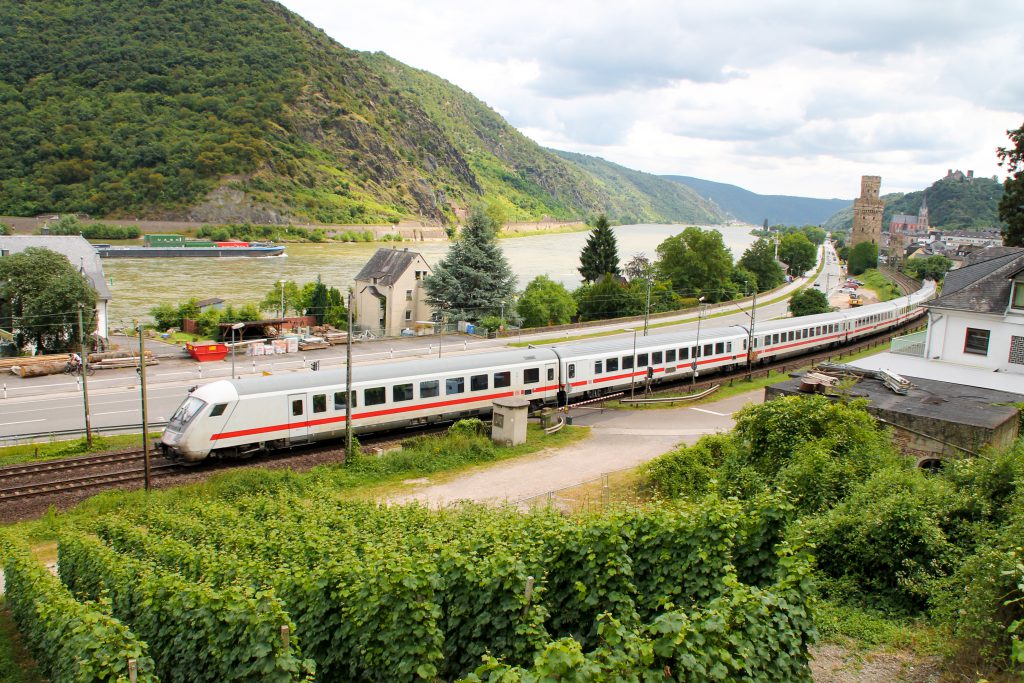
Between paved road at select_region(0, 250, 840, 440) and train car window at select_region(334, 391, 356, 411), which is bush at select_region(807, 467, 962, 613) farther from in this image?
paved road at select_region(0, 250, 840, 440)

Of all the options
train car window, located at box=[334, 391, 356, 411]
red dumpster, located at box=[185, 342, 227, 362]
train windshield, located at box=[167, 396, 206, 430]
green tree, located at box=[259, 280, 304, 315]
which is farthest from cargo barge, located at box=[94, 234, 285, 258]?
train car window, located at box=[334, 391, 356, 411]

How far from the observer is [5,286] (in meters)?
42.8

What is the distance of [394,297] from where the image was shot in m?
57.6

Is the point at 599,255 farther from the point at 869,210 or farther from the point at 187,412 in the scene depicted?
the point at 869,210

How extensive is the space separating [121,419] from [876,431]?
96.0 feet

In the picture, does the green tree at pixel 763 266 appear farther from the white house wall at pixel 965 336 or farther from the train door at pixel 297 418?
the train door at pixel 297 418

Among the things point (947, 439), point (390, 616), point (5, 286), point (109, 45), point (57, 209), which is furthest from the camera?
point (109, 45)

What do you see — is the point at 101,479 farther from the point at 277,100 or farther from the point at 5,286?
the point at 277,100

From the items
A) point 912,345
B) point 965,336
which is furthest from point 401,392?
point 965,336

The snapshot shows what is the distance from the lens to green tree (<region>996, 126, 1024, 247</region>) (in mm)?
33812

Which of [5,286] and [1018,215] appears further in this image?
[5,286]

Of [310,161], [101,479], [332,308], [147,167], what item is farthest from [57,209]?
[101,479]

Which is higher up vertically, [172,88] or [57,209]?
[172,88]

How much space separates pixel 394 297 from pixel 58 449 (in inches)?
1304
